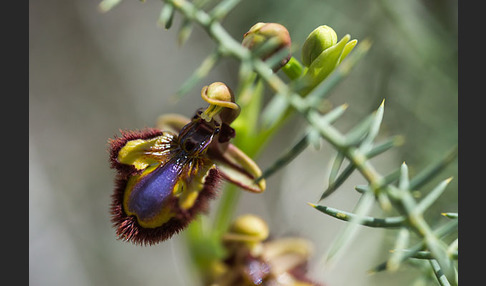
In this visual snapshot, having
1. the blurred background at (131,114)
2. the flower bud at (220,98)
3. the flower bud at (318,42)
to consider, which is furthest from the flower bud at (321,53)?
the blurred background at (131,114)

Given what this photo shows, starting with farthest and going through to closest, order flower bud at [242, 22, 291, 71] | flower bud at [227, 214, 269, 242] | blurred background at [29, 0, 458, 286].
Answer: blurred background at [29, 0, 458, 286] < flower bud at [227, 214, 269, 242] < flower bud at [242, 22, 291, 71]

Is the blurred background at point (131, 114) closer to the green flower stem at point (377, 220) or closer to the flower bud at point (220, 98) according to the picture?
the flower bud at point (220, 98)

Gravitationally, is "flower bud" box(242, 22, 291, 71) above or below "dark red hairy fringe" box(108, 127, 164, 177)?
below

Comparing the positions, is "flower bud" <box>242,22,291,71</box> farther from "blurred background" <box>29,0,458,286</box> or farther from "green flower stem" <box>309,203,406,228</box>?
"blurred background" <box>29,0,458,286</box>

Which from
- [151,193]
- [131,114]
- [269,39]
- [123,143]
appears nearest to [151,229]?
[151,193]

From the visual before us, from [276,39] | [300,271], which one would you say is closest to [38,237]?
[300,271]

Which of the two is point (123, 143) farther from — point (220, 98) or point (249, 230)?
point (249, 230)

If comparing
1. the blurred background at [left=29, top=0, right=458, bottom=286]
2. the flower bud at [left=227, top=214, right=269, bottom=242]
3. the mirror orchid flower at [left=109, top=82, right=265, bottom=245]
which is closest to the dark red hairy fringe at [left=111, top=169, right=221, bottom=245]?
the mirror orchid flower at [left=109, top=82, right=265, bottom=245]

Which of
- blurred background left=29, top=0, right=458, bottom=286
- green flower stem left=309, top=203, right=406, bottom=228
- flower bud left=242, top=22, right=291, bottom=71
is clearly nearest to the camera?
green flower stem left=309, top=203, right=406, bottom=228
